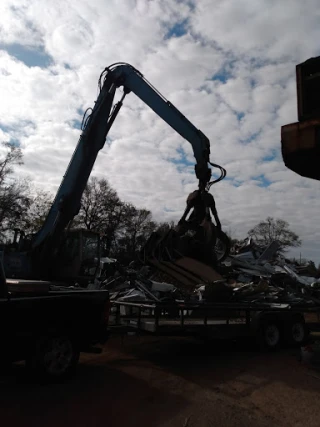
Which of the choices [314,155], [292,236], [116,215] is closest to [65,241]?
[314,155]

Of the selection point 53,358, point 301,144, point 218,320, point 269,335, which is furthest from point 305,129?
point 269,335

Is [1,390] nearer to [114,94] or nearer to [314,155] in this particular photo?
[314,155]

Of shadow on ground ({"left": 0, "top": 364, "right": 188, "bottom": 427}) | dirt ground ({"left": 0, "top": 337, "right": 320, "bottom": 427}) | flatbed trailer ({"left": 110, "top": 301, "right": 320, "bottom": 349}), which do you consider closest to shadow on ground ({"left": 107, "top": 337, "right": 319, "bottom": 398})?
dirt ground ({"left": 0, "top": 337, "right": 320, "bottom": 427})

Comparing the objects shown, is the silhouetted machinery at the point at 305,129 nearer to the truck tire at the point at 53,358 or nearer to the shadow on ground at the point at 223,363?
the shadow on ground at the point at 223,363

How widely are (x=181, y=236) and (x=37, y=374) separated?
7677 mm

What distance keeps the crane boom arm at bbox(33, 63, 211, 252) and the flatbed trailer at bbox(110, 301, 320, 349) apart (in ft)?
15.7

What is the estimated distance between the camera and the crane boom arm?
43.3 ft

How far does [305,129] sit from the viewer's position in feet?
12.7

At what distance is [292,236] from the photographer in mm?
72750

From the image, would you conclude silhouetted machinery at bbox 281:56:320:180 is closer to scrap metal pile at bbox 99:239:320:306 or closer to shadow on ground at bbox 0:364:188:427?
shadow on ground at bbox 0:364:188:427

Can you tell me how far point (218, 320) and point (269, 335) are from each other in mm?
1460

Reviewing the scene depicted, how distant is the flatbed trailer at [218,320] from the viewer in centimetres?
830

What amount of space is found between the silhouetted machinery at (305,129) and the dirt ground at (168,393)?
3.31 m

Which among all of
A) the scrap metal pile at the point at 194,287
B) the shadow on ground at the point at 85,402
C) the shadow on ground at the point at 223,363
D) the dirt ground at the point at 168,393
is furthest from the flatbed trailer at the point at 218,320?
the shadow on ground at the point at 85,402
